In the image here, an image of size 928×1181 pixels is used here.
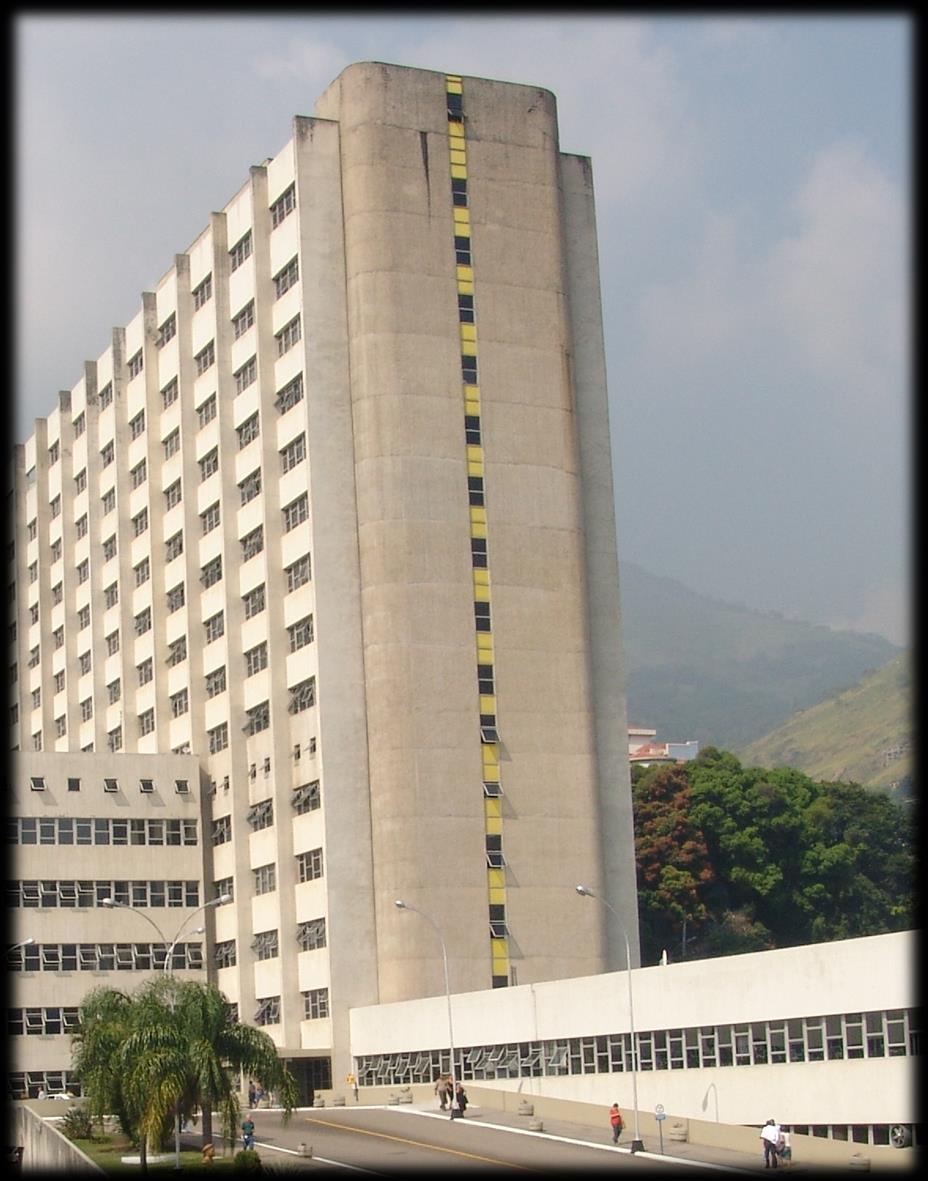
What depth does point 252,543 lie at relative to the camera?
99.8 metres

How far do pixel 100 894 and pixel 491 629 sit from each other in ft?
80.3

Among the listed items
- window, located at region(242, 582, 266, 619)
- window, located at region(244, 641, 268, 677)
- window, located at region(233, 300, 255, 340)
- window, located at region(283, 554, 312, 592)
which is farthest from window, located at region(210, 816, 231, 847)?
window, located at region(233, 300, 255, 340)

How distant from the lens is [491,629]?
92.2 m

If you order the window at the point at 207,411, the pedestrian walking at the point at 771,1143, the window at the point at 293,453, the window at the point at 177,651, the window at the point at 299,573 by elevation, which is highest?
the window at the point at 207,411

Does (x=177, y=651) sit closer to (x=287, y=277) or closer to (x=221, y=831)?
(x=221, y=831)

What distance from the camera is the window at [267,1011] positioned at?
94188mm

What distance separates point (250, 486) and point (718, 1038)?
4384 centimetres

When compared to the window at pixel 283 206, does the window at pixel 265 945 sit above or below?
below

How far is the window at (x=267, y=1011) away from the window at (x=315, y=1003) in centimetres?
205

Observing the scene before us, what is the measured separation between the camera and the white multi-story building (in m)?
90.2

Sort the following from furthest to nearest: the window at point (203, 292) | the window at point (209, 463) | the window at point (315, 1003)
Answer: the window at point (203, 292), the window at point (209, 463), the window at point (315, 1003)

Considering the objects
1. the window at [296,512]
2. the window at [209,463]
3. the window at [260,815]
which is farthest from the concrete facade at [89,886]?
the window at [209,463]

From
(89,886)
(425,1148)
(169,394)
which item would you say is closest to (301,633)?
(89,886)

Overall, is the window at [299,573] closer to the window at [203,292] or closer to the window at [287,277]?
the window at [287,277]
